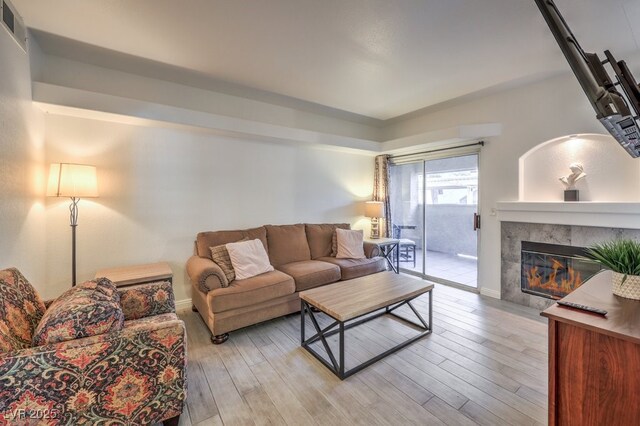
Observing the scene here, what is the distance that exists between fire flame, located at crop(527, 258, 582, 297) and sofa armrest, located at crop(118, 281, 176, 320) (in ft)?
13.5

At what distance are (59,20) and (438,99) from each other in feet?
13.5

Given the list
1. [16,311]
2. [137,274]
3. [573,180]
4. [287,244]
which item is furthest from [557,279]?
[16,311]

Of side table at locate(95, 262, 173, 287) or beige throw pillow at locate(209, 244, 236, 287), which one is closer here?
side table at locate(95, 262, 173, 287)

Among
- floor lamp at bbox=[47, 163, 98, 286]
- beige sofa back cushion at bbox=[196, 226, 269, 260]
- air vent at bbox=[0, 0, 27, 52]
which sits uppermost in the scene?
air vent at bbox=[0, 0, 27, 52]

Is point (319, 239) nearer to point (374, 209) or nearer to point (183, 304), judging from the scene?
point (374, 209)

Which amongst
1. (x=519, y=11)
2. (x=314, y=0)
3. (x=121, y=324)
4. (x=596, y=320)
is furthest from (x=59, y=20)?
(x=596, y=320)

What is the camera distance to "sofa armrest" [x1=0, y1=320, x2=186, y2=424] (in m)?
1.15

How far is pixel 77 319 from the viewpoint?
1341 mm

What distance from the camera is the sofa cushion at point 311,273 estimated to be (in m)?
3.12

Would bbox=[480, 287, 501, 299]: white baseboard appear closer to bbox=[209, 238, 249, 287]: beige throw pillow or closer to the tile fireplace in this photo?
the tile fireplace

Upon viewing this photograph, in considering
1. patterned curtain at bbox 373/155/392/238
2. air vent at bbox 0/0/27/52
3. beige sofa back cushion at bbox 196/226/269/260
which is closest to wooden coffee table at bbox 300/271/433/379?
beige sofa back cushion at bbox 196/226/269/260

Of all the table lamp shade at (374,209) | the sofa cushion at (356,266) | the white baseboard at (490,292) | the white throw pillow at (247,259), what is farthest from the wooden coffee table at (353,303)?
the table lamp shade at (374,209)

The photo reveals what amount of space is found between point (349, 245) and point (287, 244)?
93cm

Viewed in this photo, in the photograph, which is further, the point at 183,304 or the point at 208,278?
the point at 183,304
